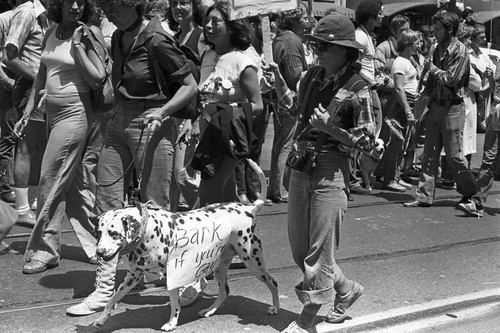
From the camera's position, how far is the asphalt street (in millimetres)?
5281

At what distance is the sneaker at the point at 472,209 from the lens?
30.1 feet

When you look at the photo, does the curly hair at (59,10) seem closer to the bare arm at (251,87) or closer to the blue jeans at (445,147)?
the bare arm at (251,87)

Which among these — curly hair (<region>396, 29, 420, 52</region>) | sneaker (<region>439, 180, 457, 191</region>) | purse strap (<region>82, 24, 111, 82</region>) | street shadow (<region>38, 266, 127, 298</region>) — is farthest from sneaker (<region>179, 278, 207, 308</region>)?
sneaker (<region>439, 180, 457, 191</region>)

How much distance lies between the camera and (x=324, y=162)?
195 inches

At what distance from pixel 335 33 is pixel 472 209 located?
16.1 feet

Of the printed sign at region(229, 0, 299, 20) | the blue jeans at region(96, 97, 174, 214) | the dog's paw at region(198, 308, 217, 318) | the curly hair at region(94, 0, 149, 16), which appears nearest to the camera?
the dog's paw at region(198, 308, 217, 318)

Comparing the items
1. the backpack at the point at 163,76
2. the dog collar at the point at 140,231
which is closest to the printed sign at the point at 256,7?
the backpack at the point at 163,76

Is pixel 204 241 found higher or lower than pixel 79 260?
higher

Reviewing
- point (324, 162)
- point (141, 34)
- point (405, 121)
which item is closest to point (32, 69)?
point (141, 34)

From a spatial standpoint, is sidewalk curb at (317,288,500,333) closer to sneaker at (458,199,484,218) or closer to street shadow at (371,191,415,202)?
sneaker at (458,199,484,218)

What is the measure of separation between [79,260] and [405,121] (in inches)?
215

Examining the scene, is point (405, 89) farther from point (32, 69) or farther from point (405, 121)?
point (32, 69)

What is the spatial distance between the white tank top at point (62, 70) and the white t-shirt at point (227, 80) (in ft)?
2.96

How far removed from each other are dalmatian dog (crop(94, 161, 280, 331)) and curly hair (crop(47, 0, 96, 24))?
1861 mm
